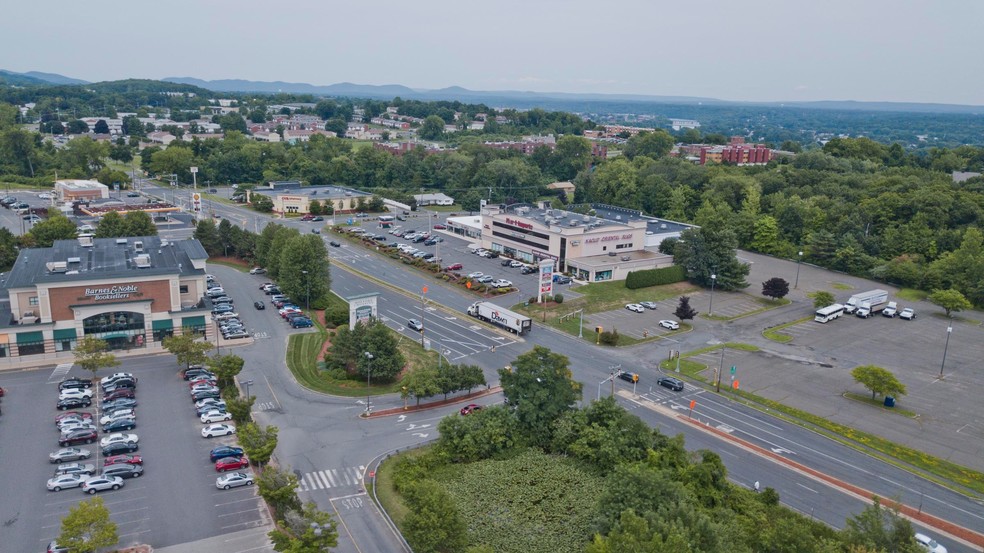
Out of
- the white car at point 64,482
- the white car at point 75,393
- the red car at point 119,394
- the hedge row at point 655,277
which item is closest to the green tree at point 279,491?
the white car at point 64,482

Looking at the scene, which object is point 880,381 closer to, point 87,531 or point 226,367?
point 226,367

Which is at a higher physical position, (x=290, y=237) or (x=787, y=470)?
(x=290, y=237)

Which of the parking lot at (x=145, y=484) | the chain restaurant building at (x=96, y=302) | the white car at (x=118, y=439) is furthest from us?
the chain restaurant building at (x=96, y=302)

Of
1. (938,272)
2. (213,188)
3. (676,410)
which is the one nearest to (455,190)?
(213,188)

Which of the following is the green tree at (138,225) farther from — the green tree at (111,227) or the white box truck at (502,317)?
the white box truck at (502,317)

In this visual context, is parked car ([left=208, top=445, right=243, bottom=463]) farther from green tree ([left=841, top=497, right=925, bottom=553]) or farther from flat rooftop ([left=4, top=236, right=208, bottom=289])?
green tree ([left=841, top=497, right=925, bottom=553])

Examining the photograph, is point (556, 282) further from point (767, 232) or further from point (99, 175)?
point (99, 175)
